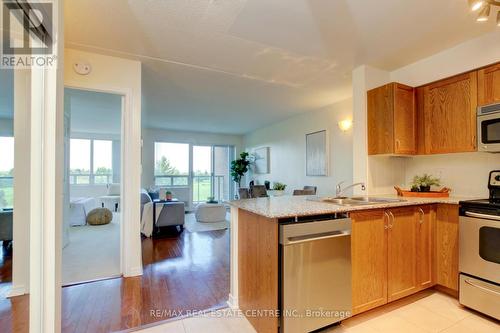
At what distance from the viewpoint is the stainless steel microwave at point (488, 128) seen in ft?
6.90

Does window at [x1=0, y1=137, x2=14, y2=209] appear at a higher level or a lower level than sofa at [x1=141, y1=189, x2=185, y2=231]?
higher

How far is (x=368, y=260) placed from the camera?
1.93 m

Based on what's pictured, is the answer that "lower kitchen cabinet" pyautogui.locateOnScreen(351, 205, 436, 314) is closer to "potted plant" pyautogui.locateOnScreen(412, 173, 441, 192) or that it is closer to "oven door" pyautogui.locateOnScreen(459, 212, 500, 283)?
"oven door" pyautogui.locateOnScreen(459, 212, 500, 283)

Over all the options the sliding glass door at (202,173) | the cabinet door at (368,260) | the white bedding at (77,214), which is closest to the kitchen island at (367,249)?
the cabinet door at (368,260)

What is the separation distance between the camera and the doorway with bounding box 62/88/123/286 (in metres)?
3.12

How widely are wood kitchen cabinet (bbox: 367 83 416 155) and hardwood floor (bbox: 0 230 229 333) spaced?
2.36m

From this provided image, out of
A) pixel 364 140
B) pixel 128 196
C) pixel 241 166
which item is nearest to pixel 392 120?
pixel 364 140

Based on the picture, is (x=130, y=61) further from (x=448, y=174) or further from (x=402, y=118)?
(x=448, y=174)

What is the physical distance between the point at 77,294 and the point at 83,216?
12.1ft

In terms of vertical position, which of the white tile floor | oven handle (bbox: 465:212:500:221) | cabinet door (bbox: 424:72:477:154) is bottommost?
the white tile floor

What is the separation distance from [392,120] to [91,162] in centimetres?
832

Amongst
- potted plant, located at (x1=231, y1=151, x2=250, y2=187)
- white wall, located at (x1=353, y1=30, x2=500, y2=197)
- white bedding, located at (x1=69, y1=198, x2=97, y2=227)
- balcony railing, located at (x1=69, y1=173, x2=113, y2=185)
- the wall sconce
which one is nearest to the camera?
white wall, located at (x1=353, y1=30, x2=500, y2=197)

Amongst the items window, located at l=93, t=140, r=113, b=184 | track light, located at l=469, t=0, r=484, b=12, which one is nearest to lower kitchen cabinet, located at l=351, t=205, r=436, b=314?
track light, located at l=469, t=0, r=484, b=12

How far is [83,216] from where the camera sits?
5375mm
